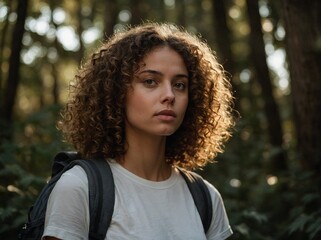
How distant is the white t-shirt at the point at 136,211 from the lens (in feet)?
9.87

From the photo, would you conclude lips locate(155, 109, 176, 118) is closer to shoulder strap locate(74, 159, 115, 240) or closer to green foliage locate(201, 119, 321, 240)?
shoulder strap locate(74, 159, 115, 240)

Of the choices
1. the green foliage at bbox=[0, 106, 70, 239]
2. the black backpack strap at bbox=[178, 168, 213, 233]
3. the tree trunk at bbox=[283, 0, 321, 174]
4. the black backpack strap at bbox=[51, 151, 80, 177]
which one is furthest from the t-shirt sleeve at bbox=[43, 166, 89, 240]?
the tree trunk at bbox=[283, 0, 321, 174]

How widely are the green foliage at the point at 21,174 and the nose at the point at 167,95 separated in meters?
2.01

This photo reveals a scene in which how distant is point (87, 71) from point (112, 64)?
0.89 feet

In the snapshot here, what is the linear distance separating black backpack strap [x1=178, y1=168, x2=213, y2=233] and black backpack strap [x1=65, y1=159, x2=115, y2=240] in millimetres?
694

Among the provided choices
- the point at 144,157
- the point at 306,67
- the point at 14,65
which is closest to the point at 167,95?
the point at 144,157

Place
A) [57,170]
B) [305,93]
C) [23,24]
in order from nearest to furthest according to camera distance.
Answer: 1. [57,170]
2. [305,93]
3. [23,24]

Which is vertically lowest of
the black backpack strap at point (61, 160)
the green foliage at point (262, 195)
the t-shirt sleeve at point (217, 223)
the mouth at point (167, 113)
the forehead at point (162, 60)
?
the green foliage at point (262, 195)

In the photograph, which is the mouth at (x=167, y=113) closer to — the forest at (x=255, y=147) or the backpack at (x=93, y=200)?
the backpack at (x=93, y=200)

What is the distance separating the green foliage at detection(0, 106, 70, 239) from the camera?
4.89 m

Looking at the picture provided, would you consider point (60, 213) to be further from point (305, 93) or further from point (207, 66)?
point (305, 93)

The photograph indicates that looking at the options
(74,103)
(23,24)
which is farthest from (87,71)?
(23,24)

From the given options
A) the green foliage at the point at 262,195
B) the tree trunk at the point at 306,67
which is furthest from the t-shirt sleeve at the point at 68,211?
the tree trunk at the point at 306,67

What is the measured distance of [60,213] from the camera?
9.84 feet
